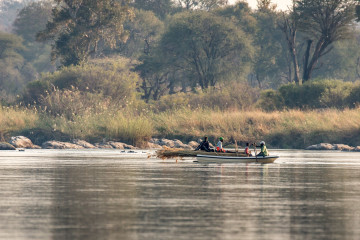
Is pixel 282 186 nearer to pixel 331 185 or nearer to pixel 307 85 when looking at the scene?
pixel 331 185

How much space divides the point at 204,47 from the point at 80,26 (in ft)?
43.9

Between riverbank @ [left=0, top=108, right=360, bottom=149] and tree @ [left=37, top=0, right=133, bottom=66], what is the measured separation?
18.8 meters

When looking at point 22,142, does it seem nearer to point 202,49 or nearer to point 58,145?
point 58,145

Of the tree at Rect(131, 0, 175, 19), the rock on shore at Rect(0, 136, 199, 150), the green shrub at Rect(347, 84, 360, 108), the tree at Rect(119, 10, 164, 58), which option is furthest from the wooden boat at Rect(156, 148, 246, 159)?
the tree at Rect(131, 0, 175, 19)

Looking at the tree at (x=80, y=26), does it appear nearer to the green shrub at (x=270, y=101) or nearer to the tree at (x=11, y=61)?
the green shrub at (x=270, y=101)

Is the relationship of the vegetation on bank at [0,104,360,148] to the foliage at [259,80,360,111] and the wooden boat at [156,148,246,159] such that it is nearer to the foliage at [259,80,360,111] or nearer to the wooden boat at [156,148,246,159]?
the foliage at [259,80,360,111]

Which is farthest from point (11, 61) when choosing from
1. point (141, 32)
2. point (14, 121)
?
point (14, 121)

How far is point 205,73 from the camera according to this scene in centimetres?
8081

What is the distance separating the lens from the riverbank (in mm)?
52031

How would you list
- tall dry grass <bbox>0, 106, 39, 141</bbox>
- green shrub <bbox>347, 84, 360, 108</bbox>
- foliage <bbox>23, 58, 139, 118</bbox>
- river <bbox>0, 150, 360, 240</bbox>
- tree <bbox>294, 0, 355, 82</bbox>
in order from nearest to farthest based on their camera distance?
river <bbox>0, 150, 360, 240</bbox>, tall dry grass <bbox>0, 106, 39, 141</bbox>, green shrub <bbox>347, 84, 360, 108</bbox>, foliage <bbox>23, 58, 139, 118</bbox>, tree <bbox>294, 0, 355, 82</bbox>

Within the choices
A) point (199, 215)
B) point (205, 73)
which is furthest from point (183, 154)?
point (205, 73)

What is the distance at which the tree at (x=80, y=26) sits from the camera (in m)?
74.4

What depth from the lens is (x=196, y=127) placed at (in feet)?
181

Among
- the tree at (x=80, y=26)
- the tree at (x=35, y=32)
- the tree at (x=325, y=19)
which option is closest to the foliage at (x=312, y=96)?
the tree at (x=325, y=19)
